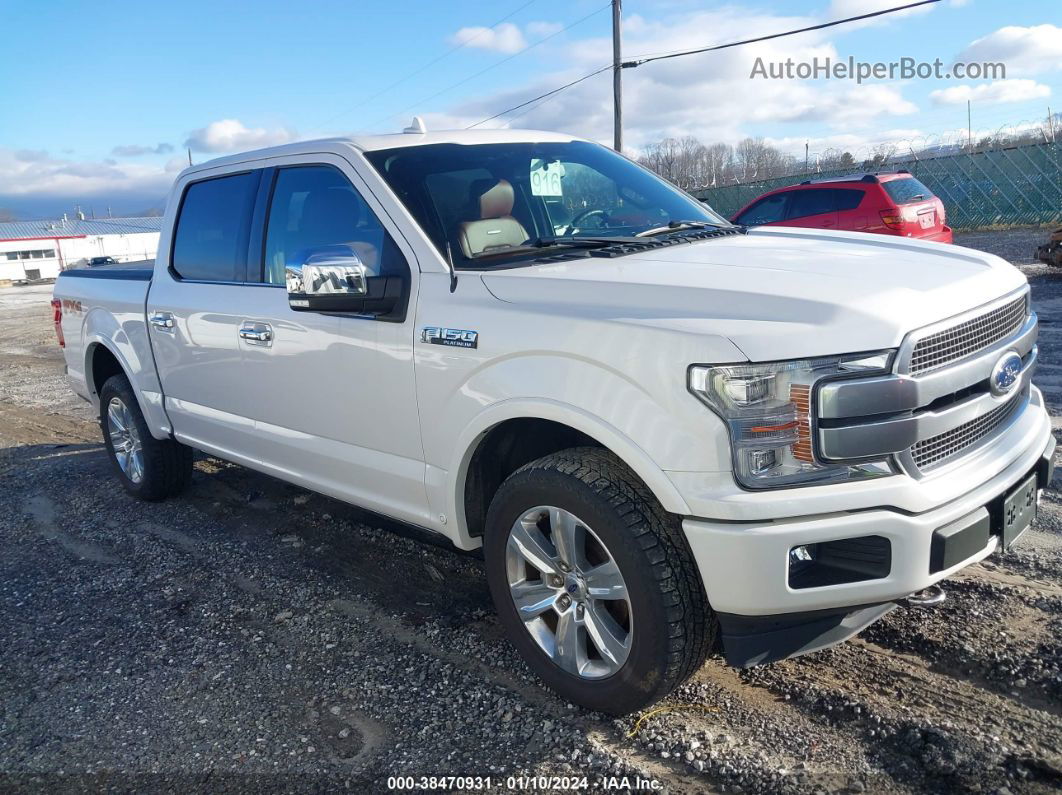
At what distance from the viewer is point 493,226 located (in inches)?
143

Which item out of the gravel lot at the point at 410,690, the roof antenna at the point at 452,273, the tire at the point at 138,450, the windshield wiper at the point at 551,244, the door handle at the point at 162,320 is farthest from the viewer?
the tire at the point at 138,450

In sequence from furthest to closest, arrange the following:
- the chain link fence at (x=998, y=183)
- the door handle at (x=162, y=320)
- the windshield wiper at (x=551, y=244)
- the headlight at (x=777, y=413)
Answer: the chain link fence at (x=998, y=183)
the door handle at (x=162, y=320)
the windshield wiper at (x=551, y=244)
the headlight at (x=777, y=413)

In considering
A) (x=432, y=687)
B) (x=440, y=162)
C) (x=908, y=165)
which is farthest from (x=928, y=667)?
(x=908, y=165)

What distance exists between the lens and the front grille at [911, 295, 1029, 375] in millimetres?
2551

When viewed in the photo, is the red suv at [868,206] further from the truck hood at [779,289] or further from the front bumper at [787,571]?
the front bumper at [787,571]

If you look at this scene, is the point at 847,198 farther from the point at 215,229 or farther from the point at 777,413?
the point at 777,413

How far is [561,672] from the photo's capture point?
10.1 ft

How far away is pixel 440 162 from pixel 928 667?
281 centimetres

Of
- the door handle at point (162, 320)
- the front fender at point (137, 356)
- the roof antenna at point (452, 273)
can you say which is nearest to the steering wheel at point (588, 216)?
the roof antenna at point (452, 273)

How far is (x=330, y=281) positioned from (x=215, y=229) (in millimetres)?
1777

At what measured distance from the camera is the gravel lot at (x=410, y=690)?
277 centimetres

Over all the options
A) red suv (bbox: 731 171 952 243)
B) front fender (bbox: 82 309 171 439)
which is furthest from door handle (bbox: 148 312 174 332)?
red suv (bbox: 731 171 952 243)

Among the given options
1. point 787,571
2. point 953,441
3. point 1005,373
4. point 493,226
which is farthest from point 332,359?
point 1005,373

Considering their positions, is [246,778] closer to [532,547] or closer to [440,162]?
[532,547]
